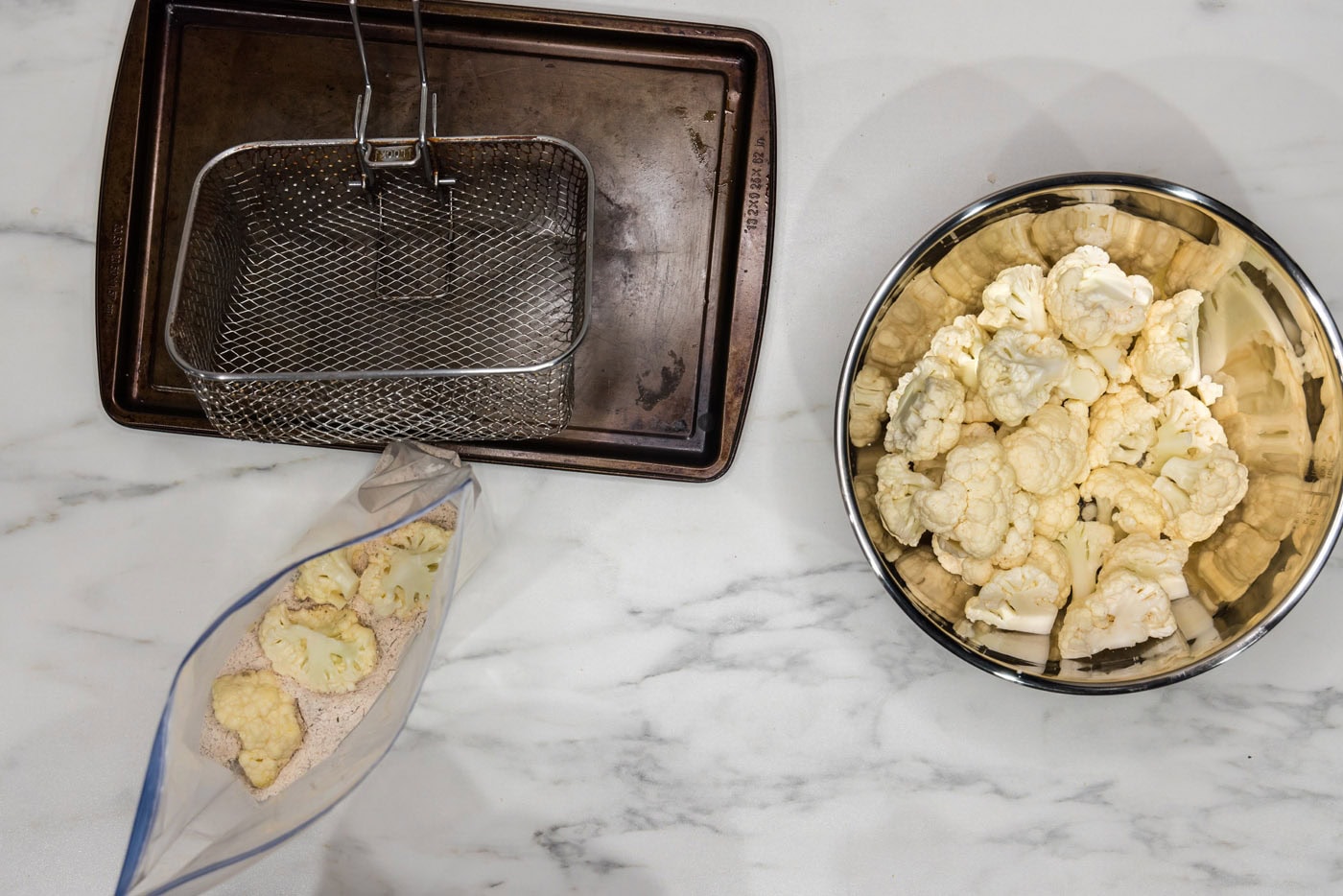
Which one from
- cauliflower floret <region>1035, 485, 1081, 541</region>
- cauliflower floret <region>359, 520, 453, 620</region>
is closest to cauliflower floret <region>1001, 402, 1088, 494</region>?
cauliflower floret <region>1035, 485, 1081, 541</region>

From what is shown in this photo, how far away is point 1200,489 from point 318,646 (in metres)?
0.94

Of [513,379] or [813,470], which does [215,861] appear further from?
[813,470]

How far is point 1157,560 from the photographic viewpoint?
1.00 m

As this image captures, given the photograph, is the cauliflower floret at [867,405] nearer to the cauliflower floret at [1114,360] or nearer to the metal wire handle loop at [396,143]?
the cauliflower floret at [1114,360]

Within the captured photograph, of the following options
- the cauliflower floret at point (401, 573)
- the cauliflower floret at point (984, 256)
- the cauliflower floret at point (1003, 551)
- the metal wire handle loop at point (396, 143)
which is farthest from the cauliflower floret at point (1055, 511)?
the metal wire handle loop at point (396, 143)

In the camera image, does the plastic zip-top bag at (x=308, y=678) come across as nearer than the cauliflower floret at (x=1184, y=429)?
Yes

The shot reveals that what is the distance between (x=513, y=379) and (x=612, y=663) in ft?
1.17

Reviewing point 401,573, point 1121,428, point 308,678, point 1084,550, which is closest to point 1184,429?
point 1121,428

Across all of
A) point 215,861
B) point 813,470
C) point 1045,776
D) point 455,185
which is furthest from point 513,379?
point 1045,776

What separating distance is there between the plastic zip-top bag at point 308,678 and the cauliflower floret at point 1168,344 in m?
0.72

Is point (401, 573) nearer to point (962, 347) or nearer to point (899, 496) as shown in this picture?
point (899, 496)

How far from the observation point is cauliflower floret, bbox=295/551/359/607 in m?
1.00

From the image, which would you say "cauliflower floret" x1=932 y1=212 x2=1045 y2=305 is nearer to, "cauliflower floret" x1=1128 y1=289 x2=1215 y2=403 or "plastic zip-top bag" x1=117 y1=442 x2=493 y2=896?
"cauliflower floret" x1=1128 y1=289 x2=1215 y2=403

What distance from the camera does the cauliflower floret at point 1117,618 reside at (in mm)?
976
